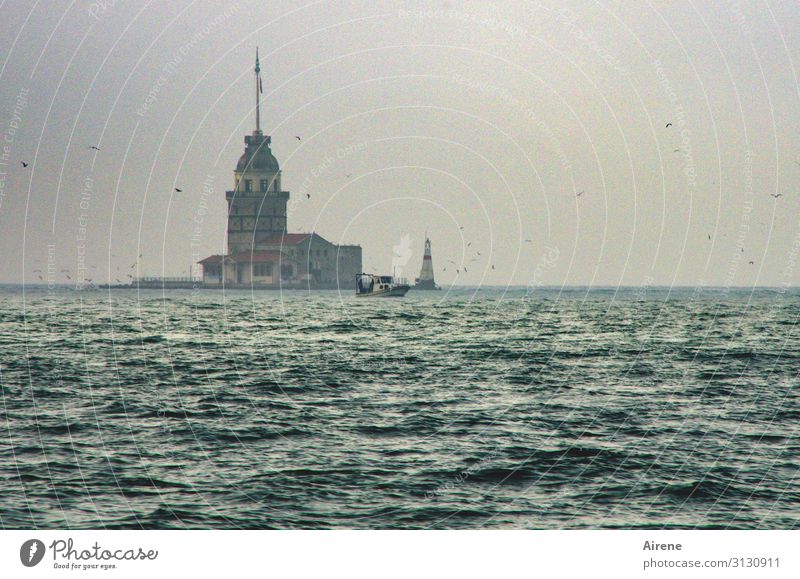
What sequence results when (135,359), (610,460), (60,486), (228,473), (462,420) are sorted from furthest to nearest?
(135,359) < (462,420) < (610,460) < (228,473) < (60,486)

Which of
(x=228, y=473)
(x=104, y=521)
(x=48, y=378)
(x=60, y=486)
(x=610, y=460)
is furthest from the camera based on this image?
(x=48, y=378)

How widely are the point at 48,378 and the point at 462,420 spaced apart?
17.2m

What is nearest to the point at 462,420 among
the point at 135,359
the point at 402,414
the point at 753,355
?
the point at 402,414

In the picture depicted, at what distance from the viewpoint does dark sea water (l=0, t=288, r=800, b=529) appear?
18359 mm

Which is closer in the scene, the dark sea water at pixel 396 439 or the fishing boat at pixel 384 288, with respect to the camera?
the dark sea water at pixel 396 439

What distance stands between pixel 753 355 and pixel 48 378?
109 ft

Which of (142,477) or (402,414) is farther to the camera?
(402,414)

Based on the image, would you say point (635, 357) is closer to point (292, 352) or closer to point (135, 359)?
point (292, 352)

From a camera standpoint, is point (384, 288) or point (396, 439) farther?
point (384, 288)

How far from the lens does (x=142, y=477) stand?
66.8 feet

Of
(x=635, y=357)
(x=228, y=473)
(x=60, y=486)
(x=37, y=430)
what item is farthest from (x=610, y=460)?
(x=635, y=357)

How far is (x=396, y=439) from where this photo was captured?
24.9 m

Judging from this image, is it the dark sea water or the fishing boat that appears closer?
the dark sea water

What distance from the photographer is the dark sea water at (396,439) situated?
18359 mm
